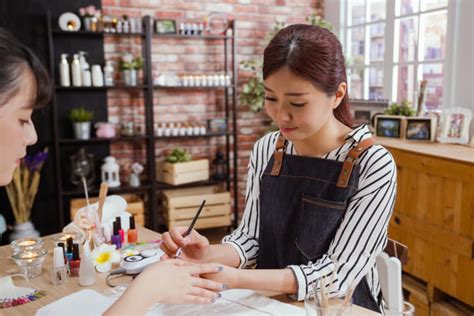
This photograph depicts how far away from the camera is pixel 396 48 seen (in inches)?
154

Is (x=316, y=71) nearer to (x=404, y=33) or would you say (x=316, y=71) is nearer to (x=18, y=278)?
(x=18, y=278)

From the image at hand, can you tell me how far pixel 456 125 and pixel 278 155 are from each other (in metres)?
1.99

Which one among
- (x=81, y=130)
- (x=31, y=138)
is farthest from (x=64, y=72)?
(x=31, y=138)

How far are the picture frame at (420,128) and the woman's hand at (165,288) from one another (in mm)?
2468

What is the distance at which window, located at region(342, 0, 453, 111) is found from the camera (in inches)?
139

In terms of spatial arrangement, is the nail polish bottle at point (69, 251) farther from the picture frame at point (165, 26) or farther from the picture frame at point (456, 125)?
the picture frame at point (165, 26)

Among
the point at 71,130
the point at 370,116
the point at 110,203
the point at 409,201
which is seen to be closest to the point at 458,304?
the point at 409,201

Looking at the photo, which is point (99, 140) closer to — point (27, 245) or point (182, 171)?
point (182, 171)

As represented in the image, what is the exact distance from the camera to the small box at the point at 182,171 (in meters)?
4.28

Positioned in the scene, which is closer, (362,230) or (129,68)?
(362,230)

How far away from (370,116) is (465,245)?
1697 mm

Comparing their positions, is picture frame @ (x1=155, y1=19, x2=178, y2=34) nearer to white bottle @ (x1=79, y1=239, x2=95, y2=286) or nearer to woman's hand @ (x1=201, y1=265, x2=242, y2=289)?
white bottle @ (x1=79, y1=239, x2=95, y2=286)

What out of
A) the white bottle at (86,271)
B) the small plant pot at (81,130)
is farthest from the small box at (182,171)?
the white bottle at (86,271)

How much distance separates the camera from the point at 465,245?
257cm
